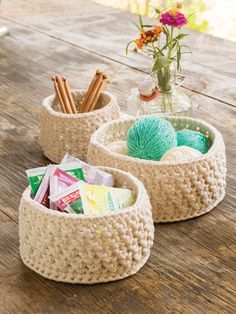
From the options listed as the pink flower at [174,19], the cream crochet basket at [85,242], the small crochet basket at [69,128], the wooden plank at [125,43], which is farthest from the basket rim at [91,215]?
the wooden plank at [125,43]

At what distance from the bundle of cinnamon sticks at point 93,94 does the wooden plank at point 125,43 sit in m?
0.42

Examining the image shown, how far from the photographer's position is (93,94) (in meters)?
1.70

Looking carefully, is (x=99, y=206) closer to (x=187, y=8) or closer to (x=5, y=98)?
(x=5, y=98)

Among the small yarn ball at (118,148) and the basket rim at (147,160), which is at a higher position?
the basket rim at (147,160)

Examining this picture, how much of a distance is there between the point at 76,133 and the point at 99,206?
0.38 meters

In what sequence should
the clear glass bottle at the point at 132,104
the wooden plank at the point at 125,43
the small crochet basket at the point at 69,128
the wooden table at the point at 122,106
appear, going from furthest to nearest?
the wooden plank at the point at 125,43 → the clear glass bottle at the point at 132,104 → the small crochet basket at the point at 69,128 → the wooden table at the point at 122,106

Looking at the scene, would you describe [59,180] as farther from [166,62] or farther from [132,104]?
[132,104]

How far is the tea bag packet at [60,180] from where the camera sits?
4.29 ft

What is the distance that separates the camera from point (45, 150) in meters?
1.70

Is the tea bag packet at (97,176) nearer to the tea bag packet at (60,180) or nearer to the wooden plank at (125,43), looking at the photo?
the tea bag packet at (60,180)

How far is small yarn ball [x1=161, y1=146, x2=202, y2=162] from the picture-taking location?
143 centimetres

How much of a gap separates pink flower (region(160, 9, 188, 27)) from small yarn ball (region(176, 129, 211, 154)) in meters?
0.23

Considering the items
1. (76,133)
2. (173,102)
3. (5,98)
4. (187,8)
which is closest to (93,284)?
(76,133)

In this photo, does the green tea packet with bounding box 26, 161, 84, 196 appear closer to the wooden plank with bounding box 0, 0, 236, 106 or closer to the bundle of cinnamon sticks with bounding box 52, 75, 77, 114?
the bundle of cinnamon sticks with bounding box 52, 75, 77, 114
